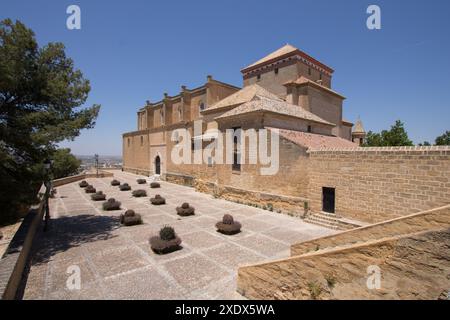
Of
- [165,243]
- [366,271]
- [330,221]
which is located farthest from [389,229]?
[165,243]

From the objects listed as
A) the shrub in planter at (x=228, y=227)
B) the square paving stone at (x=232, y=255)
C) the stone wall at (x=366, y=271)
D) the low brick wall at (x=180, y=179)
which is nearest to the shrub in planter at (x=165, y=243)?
the square paving stone at (x=232, y=255)

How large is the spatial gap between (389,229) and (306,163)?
286 inches

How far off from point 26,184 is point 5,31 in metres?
5.58

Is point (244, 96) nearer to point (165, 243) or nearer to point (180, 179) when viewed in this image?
point (180, 179)

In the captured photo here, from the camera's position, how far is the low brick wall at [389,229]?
159 inches

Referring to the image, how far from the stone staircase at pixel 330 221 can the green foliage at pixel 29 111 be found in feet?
38.9

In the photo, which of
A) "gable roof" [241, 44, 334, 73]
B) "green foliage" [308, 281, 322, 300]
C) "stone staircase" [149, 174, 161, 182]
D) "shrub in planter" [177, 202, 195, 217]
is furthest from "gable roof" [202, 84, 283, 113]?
"green foliage" [308, 281, 322, 300]

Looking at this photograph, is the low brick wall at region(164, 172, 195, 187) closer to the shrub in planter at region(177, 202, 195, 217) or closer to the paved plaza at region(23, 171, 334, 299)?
the paved plaza at region(23, 171, 334, 299)

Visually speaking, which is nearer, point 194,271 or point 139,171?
point 194,271

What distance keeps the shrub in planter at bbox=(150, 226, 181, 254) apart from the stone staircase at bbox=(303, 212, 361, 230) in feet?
23.5

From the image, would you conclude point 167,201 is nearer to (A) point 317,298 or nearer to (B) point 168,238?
(B) point 168,238

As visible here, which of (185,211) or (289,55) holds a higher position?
(289,55)

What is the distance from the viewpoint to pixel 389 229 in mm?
4941

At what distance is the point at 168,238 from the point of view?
8.11m
